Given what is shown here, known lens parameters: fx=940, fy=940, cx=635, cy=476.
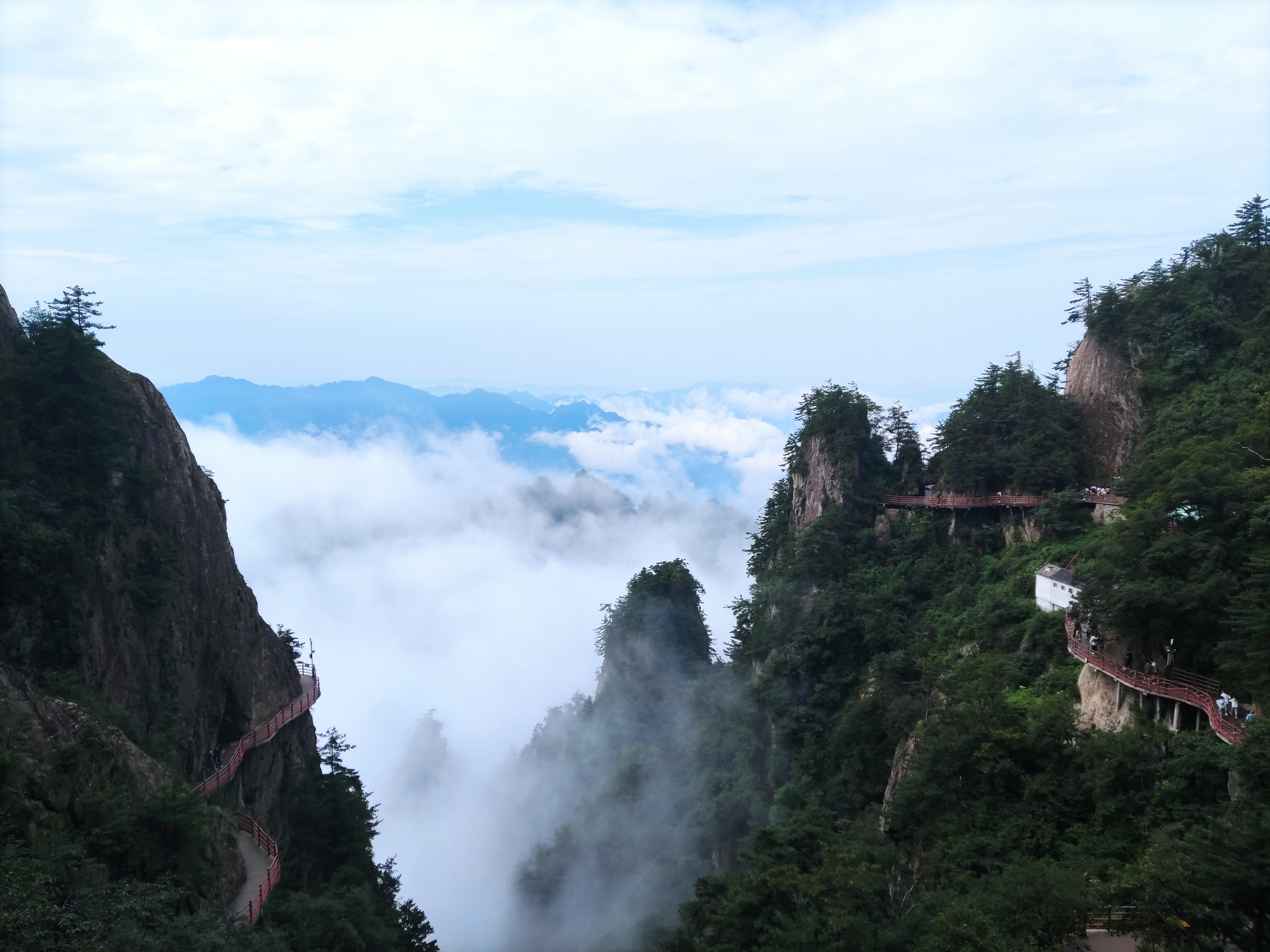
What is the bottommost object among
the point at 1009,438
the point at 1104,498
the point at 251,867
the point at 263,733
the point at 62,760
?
the point at 251,867

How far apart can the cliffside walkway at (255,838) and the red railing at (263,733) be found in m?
0.02

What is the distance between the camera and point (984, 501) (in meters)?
42.7

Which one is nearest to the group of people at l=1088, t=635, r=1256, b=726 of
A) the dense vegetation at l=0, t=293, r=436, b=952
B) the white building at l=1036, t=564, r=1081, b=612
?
the white building at l=1036, t=564, r=1081, b=612

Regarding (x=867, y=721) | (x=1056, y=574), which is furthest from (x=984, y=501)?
(x=867, y=721)

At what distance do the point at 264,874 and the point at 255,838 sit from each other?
273cm

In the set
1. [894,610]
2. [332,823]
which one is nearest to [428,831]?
[332,823]

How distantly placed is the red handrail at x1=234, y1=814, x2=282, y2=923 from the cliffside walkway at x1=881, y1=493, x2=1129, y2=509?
31484mm

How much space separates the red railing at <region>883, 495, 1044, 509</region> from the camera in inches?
1612

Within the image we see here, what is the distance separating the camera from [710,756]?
1857 inches

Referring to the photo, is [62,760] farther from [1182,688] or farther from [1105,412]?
[1105,412]

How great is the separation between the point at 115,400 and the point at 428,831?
66272 mm

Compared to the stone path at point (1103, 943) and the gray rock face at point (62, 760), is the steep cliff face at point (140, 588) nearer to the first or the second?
the gray rock face at point (62, 760)

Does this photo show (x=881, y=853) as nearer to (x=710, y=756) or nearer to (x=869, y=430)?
(x=710, y=756)

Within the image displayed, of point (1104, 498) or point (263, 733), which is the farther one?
point (1104, 498)
